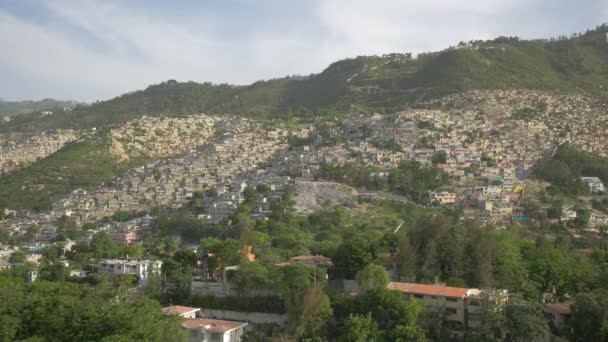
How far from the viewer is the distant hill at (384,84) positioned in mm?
69312

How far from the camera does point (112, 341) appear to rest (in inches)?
549

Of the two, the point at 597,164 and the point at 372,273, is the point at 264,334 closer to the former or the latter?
the point at 372,273

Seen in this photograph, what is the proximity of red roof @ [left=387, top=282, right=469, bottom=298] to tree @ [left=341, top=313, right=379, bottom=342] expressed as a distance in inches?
83.5

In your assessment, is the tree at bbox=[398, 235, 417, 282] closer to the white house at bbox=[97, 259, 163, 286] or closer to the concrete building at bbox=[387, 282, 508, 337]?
the concrete building at bbox=[387, 282, 508, 337]

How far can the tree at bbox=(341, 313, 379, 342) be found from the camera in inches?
668

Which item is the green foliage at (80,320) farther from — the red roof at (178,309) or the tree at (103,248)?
the tree at (103,248)

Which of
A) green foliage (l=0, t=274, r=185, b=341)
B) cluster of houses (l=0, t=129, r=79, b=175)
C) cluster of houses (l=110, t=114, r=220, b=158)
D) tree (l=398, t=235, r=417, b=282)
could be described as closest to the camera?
green foliage (l=0, t=274, r=185, b=341)

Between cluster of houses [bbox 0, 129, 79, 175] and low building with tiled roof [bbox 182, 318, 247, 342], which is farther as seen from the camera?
cluster of houses [bbox 0, 129, 79, 175]

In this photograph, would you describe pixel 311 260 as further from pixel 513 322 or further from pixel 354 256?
pixel 513 322

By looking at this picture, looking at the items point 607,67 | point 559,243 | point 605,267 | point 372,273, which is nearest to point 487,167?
point 559,243

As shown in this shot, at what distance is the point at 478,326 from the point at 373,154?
33132 millimetres

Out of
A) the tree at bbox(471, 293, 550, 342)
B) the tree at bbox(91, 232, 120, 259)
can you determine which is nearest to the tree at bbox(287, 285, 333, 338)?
the tree at bbox(471, 293, 550, 342)

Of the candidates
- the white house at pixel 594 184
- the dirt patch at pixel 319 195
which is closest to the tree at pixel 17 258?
the dirt patch at pixel 319 195

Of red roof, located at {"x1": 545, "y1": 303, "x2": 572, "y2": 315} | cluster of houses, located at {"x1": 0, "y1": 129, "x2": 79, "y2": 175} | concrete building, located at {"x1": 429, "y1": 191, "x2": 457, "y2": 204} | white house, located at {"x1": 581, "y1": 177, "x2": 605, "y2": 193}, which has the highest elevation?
cluster of houses, located at {"x1": 0, "y1": 129, "x2": 79, "y2": 175}
